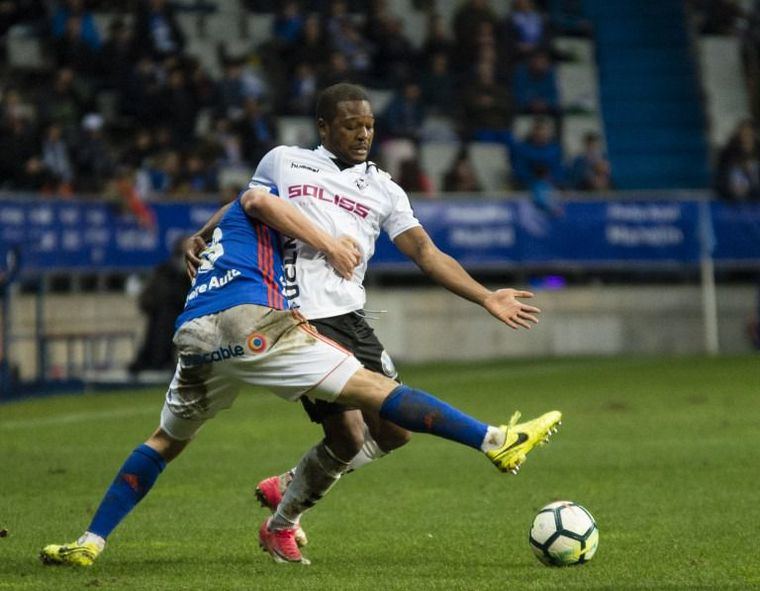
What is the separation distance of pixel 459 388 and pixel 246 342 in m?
12.0

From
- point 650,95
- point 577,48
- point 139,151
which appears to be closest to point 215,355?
point 139,151

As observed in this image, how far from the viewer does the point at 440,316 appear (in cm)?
2475

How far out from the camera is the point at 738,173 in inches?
1008

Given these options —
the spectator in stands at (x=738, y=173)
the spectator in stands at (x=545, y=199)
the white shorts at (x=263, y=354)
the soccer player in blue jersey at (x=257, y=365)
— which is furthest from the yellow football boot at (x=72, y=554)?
the spectator in stands at (x=738, y=173)

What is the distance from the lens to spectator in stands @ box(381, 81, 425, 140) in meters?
25.7

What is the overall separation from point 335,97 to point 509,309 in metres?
1.19

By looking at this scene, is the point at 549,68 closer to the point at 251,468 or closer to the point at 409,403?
the point at 251,468

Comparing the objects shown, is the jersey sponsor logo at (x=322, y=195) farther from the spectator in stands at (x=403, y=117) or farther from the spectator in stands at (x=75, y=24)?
the spectator in stands at (x=75, y=24)

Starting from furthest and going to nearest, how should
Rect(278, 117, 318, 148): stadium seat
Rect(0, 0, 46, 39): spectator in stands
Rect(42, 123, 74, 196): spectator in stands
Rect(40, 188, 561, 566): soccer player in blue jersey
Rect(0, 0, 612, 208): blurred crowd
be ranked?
Rect(0, 0, 46, 39): spectator in stands → Rect(278, 117, 318, 148): stadium seat → Rect(0, 0, 612, 208): blurred crowd → Rect(42, 123, 74, 196): spectator in stands → Rect(40, 188, 561, 566): soccer player in blue jersey

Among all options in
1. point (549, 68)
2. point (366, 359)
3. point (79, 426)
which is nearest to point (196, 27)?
point (549, 68)

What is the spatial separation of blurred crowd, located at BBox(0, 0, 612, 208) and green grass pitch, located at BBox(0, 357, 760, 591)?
19.3 feet

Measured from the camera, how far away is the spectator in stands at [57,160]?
2261cm

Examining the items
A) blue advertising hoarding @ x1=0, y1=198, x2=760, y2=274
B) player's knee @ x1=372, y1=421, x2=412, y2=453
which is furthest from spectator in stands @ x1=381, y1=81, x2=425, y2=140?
player's knee @ x1=372, y1=421, x2=412, y2=453

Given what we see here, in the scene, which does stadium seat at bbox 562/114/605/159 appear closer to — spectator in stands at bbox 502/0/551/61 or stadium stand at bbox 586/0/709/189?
stadium stand at bbox 586/0/709/189
